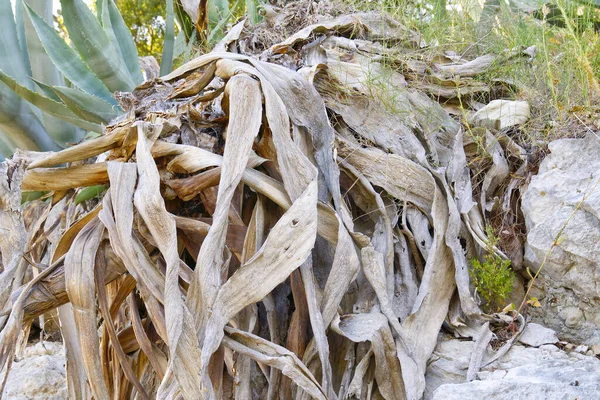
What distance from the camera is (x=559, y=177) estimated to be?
2.05 m

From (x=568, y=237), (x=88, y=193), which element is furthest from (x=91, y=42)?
(x=568, y=237)

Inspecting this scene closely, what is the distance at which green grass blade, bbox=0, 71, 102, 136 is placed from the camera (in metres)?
2.52

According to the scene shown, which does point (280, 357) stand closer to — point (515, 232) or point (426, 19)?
point (515, 232)

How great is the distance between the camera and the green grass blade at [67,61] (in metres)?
2.78

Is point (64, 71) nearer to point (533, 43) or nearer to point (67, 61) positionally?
point (67, 61)

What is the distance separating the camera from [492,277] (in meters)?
1.98

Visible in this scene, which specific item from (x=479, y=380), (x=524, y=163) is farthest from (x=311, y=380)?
(x=524, y=163)

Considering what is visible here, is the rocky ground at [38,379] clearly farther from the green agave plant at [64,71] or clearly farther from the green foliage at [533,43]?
the green foliage at [533,43]

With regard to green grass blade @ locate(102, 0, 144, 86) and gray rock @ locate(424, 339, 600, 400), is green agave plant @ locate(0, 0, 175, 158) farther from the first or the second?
gray rock @ locate(424, 339, 600, 400)

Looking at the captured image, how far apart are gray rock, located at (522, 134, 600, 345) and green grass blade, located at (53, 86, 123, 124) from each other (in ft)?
5.70

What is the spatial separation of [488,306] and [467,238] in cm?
24

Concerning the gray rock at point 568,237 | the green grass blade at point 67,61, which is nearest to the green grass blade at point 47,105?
the green grass blade at point 67,61

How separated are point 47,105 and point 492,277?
1868 mm

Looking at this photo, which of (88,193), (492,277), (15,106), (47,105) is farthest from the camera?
(15,106)
